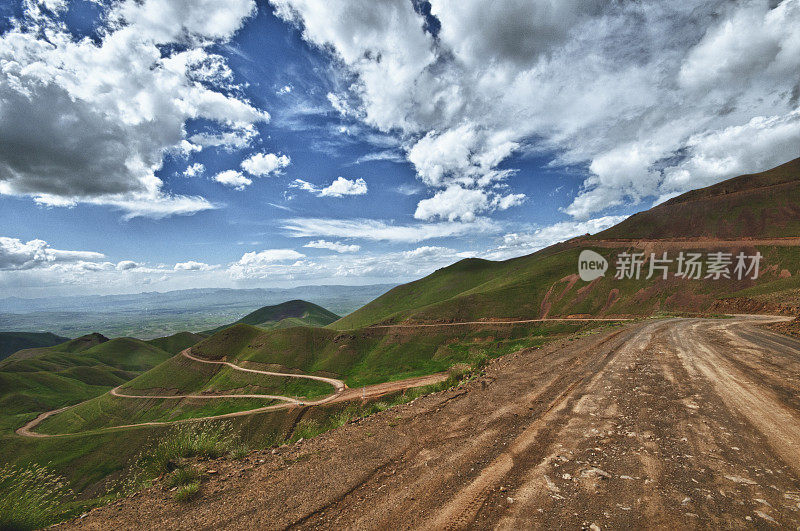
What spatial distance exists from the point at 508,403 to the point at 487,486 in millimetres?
4657

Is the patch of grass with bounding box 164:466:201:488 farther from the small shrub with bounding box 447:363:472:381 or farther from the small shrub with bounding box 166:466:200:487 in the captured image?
the small shrub with bounding box 447:363:472:381

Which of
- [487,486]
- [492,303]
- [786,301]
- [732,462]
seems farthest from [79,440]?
[786,301]

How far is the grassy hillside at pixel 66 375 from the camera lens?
283 ft

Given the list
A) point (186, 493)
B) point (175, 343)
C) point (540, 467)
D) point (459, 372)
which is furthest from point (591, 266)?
point (175, 343)

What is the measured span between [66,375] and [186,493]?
168511 mm

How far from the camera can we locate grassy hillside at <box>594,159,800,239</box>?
76000 mm

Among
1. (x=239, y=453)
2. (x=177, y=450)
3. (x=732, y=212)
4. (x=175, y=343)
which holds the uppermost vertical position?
(x=732, y=212)

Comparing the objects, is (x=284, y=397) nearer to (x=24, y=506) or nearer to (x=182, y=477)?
(x=24, y=506)

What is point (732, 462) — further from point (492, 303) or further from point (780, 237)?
point (780, 237)

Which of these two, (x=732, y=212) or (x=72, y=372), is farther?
(x=72, y=372)

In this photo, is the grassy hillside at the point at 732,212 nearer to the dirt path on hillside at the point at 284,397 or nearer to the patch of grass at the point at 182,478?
the dirt path on hillside at the point at 284,397

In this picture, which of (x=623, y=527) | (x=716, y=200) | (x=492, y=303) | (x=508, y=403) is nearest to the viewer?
(x=623, y=527)

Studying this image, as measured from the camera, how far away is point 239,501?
555 centimetres

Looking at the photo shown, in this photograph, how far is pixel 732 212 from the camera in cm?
8569
